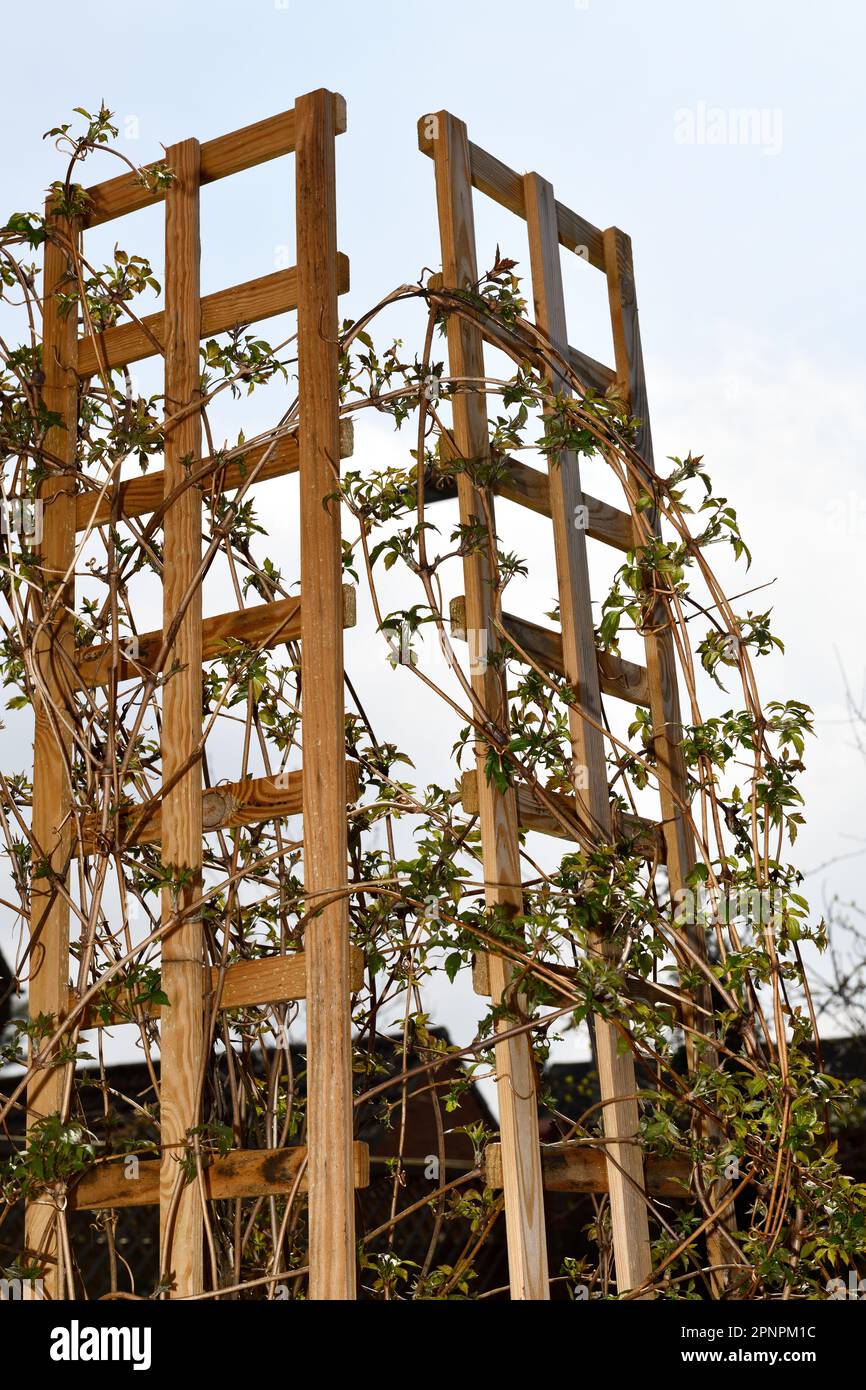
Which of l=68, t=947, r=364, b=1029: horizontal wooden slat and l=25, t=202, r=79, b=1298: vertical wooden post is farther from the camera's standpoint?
l=25, t=202, r=79, b=1298: vertical wooden post

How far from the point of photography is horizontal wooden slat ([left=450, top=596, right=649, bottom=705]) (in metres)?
2.65

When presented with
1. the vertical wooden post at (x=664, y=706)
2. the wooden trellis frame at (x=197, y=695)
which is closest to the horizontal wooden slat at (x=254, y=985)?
the wooden trellis frame at (x=197, y=695)

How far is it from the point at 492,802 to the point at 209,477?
2.52 feet

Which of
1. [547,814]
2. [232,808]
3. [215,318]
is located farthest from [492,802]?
[215,318]

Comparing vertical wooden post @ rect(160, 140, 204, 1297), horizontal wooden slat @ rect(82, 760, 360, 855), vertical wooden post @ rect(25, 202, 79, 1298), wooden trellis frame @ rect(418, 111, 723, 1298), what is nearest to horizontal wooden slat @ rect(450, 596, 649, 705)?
wooden trellis frame @ rect(418, 111, 723, 1298)

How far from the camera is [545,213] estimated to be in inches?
121

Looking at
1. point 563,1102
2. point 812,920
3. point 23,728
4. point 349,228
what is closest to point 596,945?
point 812,920

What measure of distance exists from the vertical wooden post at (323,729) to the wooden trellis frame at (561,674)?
26 centimetres

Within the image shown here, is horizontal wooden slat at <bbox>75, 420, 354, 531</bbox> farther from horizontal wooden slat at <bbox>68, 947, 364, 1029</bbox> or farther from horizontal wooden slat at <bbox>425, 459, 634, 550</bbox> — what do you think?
horizontal wooden slat at <bbox>68, 947, 364, 1029</bbox>

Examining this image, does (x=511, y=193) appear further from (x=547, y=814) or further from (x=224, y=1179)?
(x=224, y=1179)

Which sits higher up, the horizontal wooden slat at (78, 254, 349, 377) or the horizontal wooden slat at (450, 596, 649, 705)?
the horizontal wooden slat at (78, 254, 349, 377)

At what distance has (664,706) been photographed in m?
3.14

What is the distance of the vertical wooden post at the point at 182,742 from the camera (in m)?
2.40

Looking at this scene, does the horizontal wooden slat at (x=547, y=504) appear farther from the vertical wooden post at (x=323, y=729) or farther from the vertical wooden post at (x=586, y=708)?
the vertical wooden post at (x=323, y=729)
